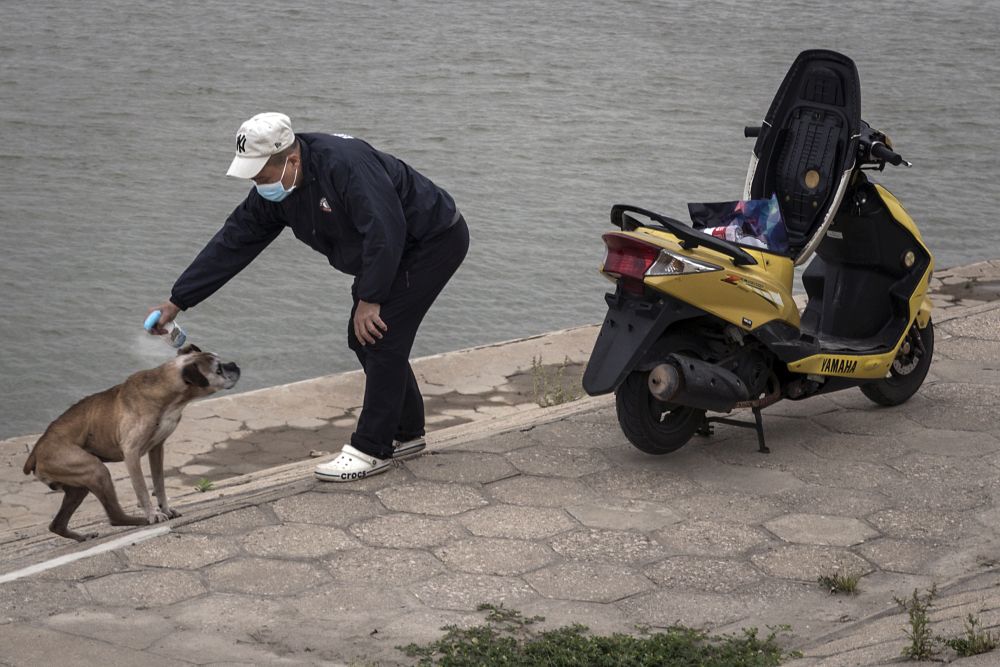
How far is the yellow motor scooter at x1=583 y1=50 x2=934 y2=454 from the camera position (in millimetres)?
5645

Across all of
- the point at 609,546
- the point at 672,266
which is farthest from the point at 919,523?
the point at 672,266

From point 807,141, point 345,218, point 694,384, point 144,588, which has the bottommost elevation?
point 144,588

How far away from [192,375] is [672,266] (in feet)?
6.33

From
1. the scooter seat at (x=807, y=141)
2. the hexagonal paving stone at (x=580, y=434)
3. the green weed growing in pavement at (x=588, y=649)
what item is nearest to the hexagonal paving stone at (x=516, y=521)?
the hexagonal paving stone at (x=580, y=434)

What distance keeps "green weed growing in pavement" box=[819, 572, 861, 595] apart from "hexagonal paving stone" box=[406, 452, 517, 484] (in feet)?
5.07

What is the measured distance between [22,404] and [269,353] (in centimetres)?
173

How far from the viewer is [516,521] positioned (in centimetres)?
545

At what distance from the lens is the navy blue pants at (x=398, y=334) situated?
569 centimetres

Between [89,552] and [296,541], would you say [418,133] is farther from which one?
[89,552]

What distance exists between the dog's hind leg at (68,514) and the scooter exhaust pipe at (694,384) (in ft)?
7.48

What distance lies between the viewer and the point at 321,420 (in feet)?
26.8

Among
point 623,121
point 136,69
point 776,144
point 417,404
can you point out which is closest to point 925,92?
point 623,121

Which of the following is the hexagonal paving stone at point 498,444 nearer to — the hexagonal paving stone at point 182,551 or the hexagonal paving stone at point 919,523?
the hexagonal paving stone at point 182,551

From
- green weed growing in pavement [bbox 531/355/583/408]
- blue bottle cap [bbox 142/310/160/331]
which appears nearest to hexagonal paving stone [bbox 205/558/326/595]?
blue bottle cap [bbox 142/310/160/331]
